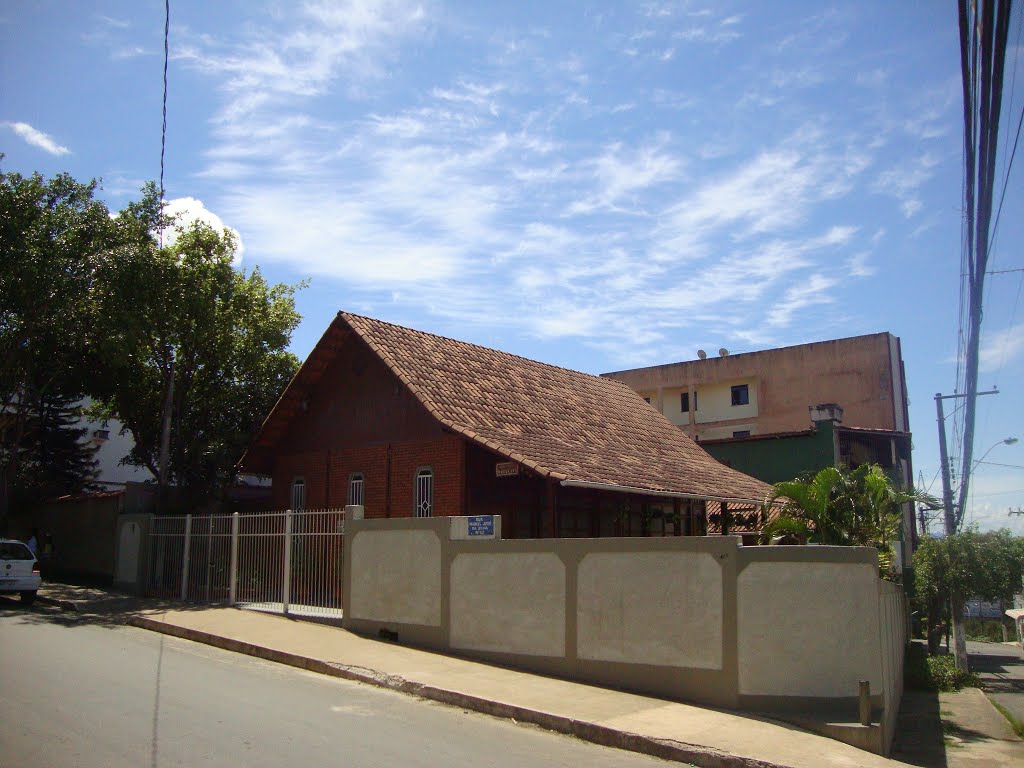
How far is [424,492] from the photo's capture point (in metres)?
18.4

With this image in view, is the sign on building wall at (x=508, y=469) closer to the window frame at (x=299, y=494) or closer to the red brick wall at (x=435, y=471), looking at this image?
the red brick wall at (x=435, y=471)

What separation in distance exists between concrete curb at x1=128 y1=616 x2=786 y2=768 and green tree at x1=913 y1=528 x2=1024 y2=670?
1816 centimetres

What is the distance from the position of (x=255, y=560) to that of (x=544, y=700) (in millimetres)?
8606

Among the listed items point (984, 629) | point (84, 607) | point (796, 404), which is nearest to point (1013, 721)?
point (84, 607)

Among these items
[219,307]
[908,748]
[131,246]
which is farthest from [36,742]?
[219,307]

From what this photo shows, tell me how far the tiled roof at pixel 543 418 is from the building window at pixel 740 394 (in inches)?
815

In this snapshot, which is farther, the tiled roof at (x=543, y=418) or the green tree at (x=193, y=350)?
the green tree at (x=193, y=350)

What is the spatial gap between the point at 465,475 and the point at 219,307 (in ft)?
38.7

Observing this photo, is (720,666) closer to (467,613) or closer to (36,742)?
(467,613)

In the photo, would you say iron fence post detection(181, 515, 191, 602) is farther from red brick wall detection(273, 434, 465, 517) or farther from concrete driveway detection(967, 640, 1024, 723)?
concrete driveway detection(967, 640, 1024, 723)

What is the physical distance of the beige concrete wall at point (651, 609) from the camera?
1055 cm

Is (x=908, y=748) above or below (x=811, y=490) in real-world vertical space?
below

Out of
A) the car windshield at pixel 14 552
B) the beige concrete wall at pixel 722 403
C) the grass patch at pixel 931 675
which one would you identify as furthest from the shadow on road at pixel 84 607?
the beige concrete wall at pixel 722 403

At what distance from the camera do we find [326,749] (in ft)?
25.0
